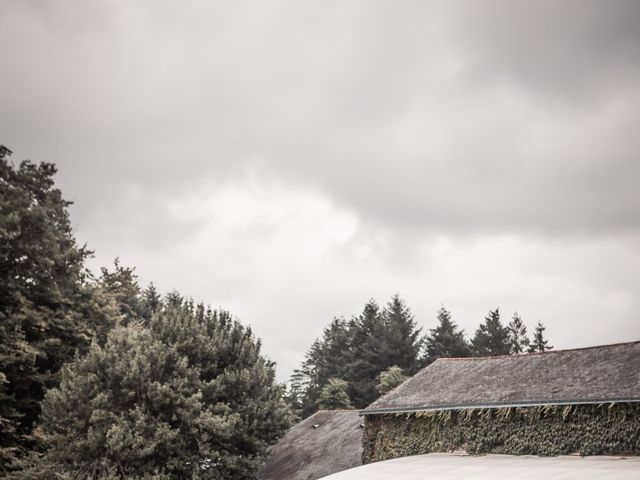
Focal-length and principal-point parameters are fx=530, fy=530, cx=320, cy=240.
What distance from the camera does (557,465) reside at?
14.4 meters

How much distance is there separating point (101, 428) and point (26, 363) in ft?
20.7

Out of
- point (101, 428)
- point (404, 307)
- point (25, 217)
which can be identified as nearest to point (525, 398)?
point (101, 428)

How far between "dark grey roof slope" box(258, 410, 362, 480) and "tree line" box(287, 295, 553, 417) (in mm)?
16886

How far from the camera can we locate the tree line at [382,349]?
51291mm

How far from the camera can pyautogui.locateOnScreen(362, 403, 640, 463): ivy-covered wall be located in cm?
1570

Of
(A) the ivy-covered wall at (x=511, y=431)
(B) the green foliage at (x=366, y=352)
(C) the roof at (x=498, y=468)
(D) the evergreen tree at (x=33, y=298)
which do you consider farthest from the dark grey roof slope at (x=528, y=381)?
(B) the green foliage at (x=366, y=352)

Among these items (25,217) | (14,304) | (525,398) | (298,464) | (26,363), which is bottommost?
(298,464)

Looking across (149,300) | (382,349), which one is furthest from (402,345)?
(149,300)

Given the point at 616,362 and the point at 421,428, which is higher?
the point at 616,362

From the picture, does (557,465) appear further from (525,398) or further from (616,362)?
(616,362)

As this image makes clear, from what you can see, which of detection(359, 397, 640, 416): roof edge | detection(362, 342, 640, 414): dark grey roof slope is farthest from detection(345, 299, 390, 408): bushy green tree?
detection(359, 397, 640, 416): roof edge

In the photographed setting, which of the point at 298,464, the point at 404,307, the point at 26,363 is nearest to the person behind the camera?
the point at 26,363

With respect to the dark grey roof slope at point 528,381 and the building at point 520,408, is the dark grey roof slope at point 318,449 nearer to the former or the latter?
the building at point 520,408

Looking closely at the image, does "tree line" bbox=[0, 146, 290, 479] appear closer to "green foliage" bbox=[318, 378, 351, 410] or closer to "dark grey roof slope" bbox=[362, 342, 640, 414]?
"dark grey roof slope" bbox=[362, 342, 640, 414]
